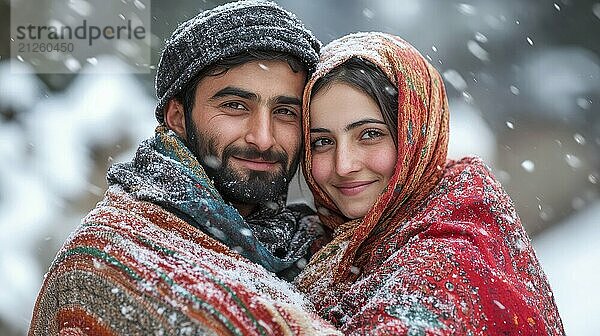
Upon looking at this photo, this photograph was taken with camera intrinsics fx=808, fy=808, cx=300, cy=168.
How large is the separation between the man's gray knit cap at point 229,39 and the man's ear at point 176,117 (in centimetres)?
3

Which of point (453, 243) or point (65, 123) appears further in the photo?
point (65, 123)

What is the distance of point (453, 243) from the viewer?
2049mm

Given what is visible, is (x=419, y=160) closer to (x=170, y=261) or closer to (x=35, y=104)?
(x=170, y=261)

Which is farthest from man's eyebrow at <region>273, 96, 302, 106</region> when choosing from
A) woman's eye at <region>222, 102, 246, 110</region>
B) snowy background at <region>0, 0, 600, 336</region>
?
snowy background at <region>0, 0, 600, 336</region>

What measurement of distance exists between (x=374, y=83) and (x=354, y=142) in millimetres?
181

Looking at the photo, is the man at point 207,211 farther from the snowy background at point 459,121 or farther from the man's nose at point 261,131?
the snowy background at point 459,121

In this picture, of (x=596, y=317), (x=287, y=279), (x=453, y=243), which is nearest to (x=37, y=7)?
(x=287, y=279)

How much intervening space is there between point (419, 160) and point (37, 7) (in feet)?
12.0

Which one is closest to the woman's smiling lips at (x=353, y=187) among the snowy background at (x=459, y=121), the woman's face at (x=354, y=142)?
the woman's face at (x=354, y=142)

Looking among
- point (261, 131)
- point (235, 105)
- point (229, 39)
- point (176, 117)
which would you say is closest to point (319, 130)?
point (261, 131)

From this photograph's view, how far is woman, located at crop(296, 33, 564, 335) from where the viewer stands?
76.5 inches

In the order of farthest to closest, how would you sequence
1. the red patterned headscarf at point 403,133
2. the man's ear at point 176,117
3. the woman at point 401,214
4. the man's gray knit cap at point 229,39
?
the man's ear at point 176,117, the man's gray knit cap at point 229,39, the red patterned headscarf at point 403,133, the woman at point 401,214

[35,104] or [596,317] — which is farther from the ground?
[35,104]

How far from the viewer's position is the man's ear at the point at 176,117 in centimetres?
260
